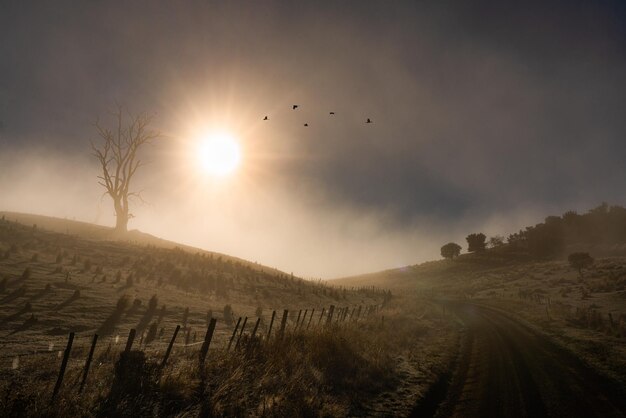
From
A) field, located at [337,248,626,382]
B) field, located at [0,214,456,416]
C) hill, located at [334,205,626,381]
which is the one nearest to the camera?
field, located at [0,214,456,416]

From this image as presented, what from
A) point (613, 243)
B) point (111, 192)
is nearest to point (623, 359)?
point (111, 192)

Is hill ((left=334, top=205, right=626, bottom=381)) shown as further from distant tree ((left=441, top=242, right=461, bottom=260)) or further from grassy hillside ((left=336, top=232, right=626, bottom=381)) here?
distant tree ((left=441, top=242, right=461, bottom=260))

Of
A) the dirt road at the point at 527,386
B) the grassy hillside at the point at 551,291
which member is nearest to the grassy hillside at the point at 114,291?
the dirt road at the point at 527,386

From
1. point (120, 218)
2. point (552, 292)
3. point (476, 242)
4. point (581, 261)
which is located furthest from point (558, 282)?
point (120, 218)

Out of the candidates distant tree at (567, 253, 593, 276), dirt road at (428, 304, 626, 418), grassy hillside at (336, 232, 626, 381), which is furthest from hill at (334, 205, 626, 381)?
dirt road at (428, 304, 626, 418)

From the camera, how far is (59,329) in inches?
573

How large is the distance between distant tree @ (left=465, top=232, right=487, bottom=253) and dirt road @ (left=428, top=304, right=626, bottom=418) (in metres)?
111

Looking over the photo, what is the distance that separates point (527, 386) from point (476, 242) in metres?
120

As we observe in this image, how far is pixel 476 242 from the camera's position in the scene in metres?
120

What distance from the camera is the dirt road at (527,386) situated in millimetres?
9148

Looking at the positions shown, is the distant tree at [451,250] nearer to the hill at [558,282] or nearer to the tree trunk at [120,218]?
the hill at [558,282]

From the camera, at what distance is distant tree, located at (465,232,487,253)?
4683 inches

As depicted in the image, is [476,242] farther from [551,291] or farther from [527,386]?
[527,386]

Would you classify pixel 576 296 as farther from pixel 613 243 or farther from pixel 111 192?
pixel 613 243
